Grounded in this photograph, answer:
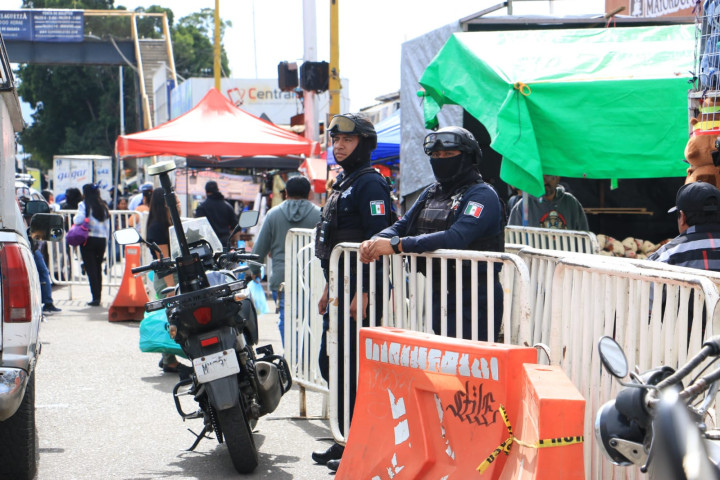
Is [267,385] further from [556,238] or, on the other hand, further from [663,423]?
[663,423]

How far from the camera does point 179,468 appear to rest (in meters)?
6.04

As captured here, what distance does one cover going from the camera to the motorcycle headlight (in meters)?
2.81

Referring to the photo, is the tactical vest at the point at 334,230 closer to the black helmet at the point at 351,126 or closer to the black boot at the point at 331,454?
the black helmet at the point at 351,126

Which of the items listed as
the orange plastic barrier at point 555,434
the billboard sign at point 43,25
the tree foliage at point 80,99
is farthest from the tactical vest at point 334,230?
the tree foliage at point 80,99

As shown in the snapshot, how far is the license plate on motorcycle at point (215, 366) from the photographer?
5605mm

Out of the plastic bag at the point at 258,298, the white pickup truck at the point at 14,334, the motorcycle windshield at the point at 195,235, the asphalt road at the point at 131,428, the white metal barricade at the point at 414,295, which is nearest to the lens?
the white metal barricade at the point at 414,295

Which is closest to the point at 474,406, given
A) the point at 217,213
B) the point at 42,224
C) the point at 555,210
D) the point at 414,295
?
the point at 414,295

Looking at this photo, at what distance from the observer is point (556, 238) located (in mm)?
8453

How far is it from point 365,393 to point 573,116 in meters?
3.31

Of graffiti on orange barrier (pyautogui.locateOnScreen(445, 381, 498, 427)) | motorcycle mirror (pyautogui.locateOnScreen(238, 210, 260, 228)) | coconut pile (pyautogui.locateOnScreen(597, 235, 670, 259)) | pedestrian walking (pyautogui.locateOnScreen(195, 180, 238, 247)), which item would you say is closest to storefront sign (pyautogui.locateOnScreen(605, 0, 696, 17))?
coconut pile (pyautogui.locateOnScreen(597, 235, 670, 259))

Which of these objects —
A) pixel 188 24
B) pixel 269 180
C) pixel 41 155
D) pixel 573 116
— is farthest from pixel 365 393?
pixel 188 24

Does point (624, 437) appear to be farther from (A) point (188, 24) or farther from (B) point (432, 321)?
(A) point (188, 24)

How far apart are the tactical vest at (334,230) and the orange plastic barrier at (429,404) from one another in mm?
1345

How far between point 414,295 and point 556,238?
3.39 metres
